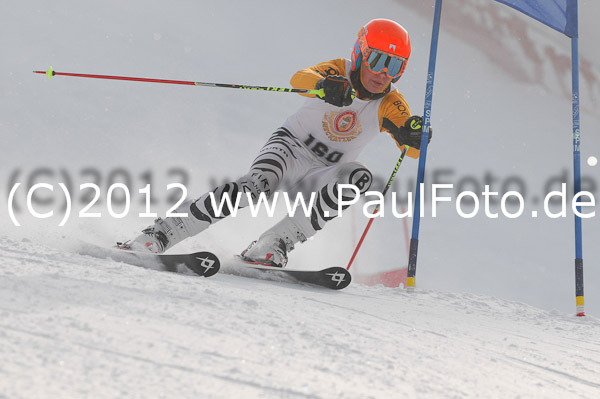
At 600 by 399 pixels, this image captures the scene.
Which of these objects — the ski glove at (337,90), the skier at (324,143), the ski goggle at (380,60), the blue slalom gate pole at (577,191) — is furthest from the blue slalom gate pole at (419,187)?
the blue slalom gate pole at (577,191)

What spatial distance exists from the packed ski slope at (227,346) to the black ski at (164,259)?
12.0 inches

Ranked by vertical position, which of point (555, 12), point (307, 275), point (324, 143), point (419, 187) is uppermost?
point (555, 12)

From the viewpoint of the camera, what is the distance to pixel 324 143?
3.28 m

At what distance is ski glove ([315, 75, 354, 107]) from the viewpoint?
9.16 ft

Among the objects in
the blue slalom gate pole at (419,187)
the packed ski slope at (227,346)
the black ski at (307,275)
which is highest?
the blue slalom gate pole at (419,187)

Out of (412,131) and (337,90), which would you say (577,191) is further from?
(337,90)

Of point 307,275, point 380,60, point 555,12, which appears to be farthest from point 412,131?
point 555,12

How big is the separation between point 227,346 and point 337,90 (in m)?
1.83

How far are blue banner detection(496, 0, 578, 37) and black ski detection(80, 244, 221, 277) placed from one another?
121 inches

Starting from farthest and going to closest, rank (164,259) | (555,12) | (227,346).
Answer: (555,12) < (164,259) < (227,346)

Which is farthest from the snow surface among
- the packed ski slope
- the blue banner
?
the blue banner

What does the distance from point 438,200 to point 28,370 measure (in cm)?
671

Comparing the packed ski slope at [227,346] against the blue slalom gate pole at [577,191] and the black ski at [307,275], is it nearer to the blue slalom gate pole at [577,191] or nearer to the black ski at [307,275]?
the black ski at [307,275]

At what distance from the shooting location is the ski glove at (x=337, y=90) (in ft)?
9.16
